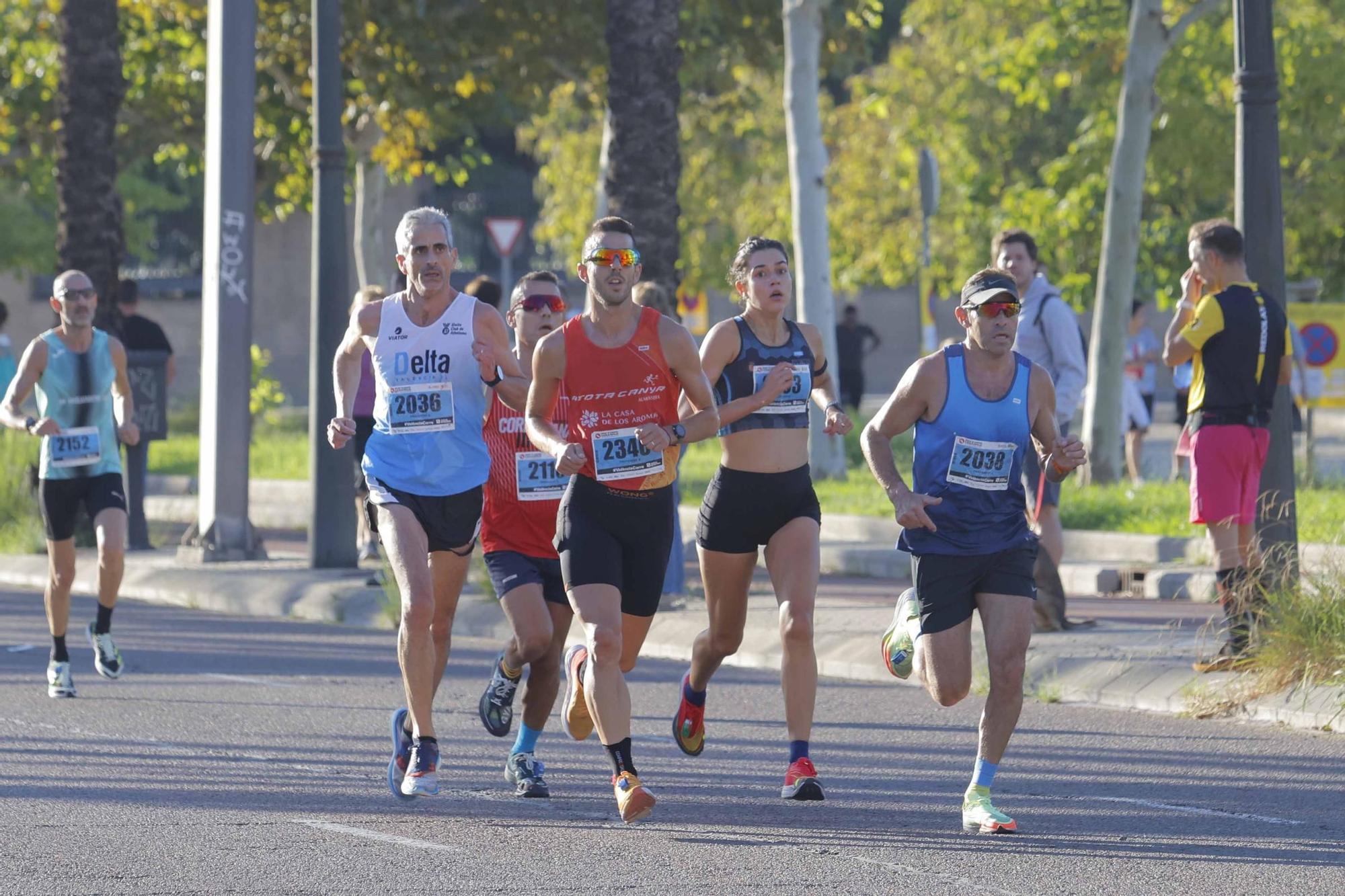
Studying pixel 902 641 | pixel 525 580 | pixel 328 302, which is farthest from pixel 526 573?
pixel 328 302

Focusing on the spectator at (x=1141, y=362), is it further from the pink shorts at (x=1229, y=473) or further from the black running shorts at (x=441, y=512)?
the black running shorts at (x=441, y=512)

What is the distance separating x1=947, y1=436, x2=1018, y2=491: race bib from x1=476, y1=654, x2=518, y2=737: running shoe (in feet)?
6.42

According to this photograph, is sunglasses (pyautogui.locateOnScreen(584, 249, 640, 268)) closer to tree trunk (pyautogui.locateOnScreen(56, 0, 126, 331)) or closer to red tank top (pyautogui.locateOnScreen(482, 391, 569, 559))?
red tank top (pyautogui.locateOnScreen(482, 391, 569, 559))

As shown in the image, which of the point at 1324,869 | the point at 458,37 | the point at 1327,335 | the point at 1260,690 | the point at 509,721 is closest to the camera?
the point at 1324,869

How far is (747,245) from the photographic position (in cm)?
826

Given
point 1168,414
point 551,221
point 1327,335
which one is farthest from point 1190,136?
point 551,221

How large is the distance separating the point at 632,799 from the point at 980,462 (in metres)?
1.53

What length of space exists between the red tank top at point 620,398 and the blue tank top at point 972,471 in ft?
2.78

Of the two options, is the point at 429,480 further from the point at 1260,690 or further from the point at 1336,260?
the point at 1336,260

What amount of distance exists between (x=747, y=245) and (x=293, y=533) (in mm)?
13979

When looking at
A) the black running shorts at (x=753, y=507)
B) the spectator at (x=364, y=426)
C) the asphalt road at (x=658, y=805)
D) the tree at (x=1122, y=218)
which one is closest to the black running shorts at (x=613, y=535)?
the black running shorts at (x=753, y=507)

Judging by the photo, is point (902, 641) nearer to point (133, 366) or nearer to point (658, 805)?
point (658, 805)

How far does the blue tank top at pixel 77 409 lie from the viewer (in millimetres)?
11031

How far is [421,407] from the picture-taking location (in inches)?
312
